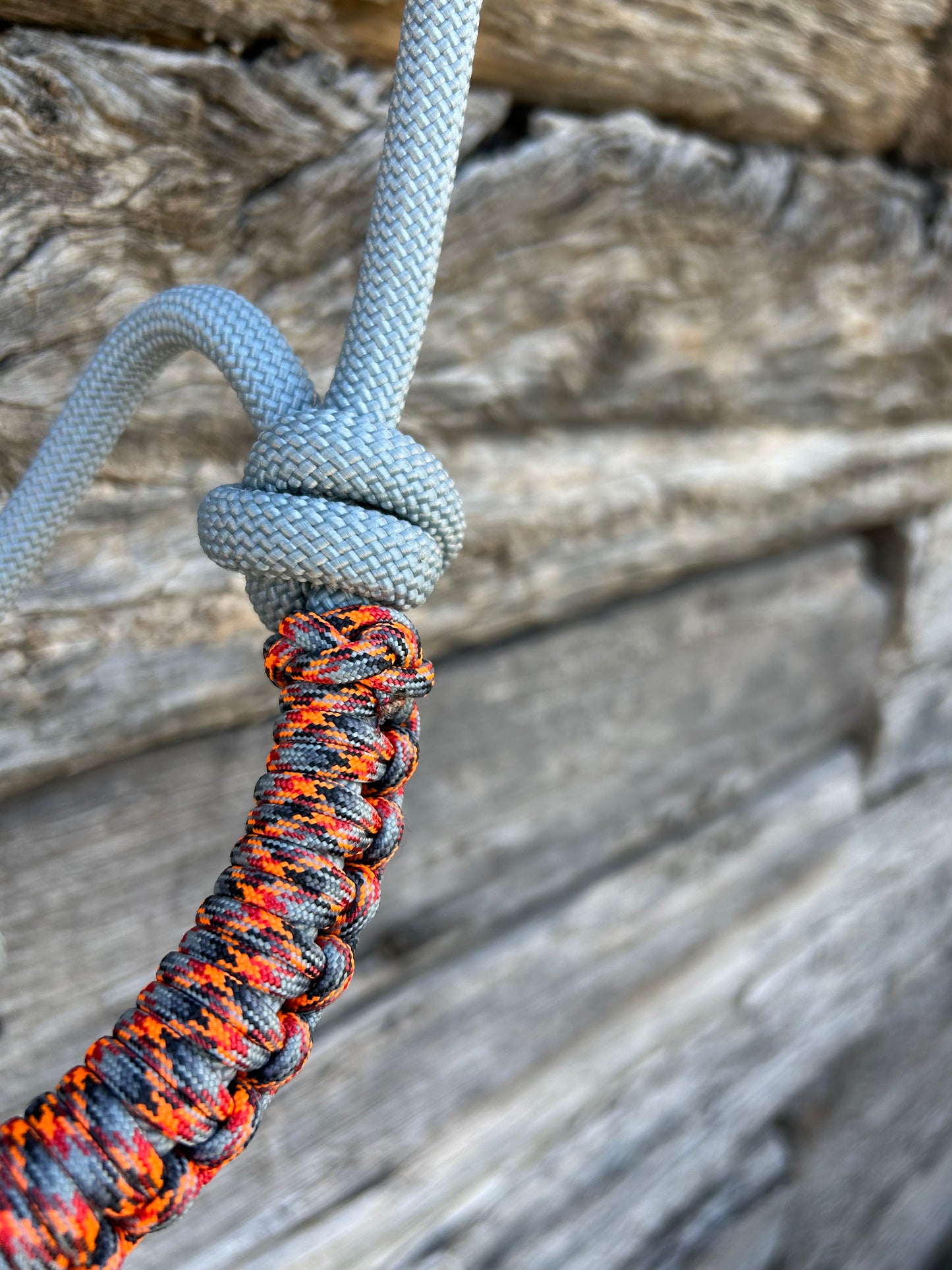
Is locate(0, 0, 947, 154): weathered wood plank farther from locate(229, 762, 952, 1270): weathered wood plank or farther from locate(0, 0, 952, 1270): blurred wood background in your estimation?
locate(229, 762, 952, 1270): weathered wood plank

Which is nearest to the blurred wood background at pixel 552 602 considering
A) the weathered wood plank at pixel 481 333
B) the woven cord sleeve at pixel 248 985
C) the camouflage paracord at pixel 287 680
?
the weathered wood plank at pixel 481 333

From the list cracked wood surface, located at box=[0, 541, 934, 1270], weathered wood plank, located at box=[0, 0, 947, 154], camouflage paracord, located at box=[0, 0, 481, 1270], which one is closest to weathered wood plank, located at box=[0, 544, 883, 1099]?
cracked wood surface, located at box=[0, 541, 934, 1270]

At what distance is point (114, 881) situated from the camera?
63 centimetres

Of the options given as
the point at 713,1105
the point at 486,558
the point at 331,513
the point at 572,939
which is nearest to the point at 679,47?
the point at 486,558

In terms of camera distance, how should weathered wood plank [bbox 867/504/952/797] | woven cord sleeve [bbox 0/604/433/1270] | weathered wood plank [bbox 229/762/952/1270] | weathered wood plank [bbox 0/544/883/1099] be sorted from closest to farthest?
woven cord sleeve [bbox 0/604/433/1270]
weathered wood plank [bbox 0/544/883/1099]
weathered wood plank [bbox 229/762/952/1270]
weathered wood plank [bbox 867/504/952/797]

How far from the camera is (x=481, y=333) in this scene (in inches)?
24.9

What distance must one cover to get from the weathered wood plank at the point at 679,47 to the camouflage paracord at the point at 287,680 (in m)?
0.15

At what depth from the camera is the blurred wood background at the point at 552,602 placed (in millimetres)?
489

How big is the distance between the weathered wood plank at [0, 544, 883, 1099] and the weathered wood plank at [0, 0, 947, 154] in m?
0.39

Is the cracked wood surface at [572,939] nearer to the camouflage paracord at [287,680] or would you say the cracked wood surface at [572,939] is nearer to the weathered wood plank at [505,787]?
the weathered wood plank at [505,787]

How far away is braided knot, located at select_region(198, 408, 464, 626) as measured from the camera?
0.35 meters

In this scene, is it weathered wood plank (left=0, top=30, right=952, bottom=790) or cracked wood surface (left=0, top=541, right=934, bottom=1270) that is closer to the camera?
weathered wood plank (left=0, top=30, right=952, bottom=790)

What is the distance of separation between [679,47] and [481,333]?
0.67 ft

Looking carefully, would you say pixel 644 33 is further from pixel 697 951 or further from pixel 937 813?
pixel 937 813
